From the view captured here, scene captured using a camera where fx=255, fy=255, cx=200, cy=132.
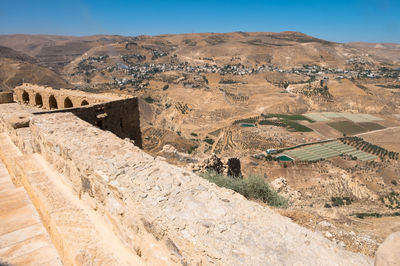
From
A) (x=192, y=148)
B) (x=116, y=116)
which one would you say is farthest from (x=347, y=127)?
(x=116, y=116)

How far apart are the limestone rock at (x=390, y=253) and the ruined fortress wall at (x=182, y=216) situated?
0.44 m

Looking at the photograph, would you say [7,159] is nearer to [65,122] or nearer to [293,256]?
[65,122]

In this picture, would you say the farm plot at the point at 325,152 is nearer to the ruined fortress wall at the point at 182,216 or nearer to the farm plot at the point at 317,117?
the farm plot at the point at 317,117

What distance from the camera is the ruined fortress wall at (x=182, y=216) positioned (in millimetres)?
1876

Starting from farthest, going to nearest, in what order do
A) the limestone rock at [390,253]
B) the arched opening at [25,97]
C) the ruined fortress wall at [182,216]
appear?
the arched opening at [25,97] → the ruined fortress wall at [182,216] → the limestone rock at [390,253]

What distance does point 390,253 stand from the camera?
1456 mm

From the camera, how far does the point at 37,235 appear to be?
9.68 ft

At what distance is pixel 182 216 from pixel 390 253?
1417 millimetres

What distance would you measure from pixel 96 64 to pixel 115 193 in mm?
131156

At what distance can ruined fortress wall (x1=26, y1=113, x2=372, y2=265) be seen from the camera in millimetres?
1876

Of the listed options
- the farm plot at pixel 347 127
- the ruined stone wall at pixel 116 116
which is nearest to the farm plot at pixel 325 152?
the farm plot at pixel 347 127

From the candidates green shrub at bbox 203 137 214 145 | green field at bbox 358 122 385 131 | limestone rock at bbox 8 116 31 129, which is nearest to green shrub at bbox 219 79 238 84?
green field at bbox 358 122 385 131

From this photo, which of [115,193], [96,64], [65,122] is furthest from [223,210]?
[96,64]

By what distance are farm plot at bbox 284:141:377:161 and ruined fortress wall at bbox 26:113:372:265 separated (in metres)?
38.1
